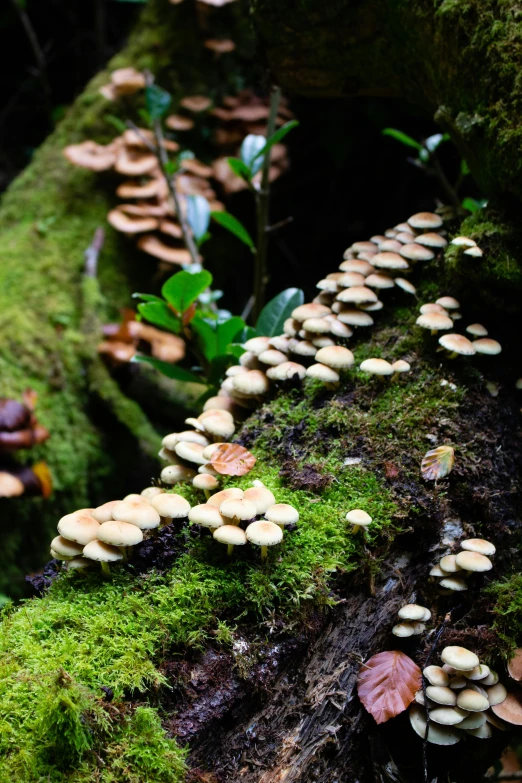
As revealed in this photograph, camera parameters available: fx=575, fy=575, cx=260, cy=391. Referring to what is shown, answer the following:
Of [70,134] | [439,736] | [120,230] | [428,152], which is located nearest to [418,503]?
[439,736]

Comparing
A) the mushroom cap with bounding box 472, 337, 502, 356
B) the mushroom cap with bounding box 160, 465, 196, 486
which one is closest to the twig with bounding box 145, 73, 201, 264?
the mushroom cap with bounding box 160, 465, 196, 486

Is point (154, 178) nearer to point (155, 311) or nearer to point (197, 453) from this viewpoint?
point (155, 311)

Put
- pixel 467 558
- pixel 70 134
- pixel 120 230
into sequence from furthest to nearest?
pixel 70 134 < pixel 120 230 < pixel 467 558

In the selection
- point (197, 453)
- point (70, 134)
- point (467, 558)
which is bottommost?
point (467, 558)

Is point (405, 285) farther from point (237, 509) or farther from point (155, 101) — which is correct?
point (155, 101)

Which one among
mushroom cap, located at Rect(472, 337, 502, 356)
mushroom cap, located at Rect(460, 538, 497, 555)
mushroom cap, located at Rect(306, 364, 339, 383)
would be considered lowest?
mushroom cap, located at Rect(460, 538, 497, 555)

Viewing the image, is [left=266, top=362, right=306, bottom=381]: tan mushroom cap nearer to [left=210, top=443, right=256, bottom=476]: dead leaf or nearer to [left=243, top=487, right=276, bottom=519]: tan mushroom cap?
[left=210, top=443, right=256, bottom=476]: dead leaf

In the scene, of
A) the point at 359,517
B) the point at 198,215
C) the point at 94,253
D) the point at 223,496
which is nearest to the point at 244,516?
the point at 223,496
